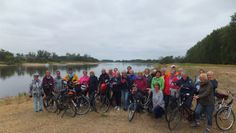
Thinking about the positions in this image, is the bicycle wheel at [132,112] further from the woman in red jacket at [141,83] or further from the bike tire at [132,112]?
the woman in red jacket at [141,83]

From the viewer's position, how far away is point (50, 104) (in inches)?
314

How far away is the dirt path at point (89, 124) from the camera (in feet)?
19.3

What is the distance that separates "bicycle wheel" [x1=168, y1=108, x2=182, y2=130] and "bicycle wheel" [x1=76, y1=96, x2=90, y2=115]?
3.13 meters

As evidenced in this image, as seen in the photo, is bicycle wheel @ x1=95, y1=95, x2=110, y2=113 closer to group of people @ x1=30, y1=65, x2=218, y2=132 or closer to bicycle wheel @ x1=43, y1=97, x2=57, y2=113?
group of people @ x1=30, y1=65, x2=218, y2=132

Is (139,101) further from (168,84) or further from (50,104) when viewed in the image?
(50,104)

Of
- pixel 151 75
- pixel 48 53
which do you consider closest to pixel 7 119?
pixel 151 75

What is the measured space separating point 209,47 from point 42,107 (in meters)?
58.4

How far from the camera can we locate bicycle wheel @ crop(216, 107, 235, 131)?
5.84 m

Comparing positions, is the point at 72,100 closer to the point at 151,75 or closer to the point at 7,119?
the point at 7,119

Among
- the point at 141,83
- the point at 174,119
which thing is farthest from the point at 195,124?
the point at 141,83

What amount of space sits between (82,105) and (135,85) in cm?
218

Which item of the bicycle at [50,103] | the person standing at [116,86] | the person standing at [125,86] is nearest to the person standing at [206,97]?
the person standing at [125,86]

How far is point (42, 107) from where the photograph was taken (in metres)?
8.30

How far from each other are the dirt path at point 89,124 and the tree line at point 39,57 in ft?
288
